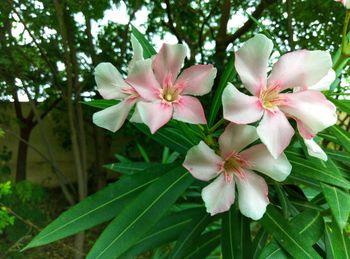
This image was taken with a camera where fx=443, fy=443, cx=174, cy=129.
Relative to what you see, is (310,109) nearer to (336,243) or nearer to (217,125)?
(217,125)

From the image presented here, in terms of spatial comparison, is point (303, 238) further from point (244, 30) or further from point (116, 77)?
point (244, 30)

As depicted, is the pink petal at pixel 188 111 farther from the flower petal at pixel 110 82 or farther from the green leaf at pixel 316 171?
the green leaf at pixel 316 171

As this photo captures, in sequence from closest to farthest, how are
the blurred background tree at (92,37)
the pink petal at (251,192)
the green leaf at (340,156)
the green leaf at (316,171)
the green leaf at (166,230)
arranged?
1. the pink petal at (251,192)
2. the green leaf at (316,171)
3. the green leaf at (340,156)
4. the green leaf at (166,230)
5. the blurred background tree at (92,37)

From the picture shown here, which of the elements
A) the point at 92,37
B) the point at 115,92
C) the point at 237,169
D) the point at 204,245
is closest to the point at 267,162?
the point at 237,169

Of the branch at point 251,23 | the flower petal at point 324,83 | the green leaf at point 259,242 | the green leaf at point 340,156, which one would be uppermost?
the branch at point 251,23

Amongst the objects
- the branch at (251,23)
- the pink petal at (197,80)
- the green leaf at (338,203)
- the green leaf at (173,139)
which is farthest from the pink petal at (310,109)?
the branch at (251,23)

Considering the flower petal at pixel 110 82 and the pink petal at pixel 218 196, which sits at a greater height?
the flower petal at pixel 110 82

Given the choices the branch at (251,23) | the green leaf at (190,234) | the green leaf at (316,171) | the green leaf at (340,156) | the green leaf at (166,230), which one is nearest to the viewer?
the green leaf at (316,171)

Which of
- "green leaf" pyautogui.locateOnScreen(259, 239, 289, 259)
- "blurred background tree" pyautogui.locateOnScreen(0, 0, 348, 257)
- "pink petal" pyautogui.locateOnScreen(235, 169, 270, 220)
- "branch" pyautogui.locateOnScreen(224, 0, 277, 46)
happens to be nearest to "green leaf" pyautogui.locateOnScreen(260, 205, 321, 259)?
"green leaf" pyautogui.locateOnScreen(259, 239, 289, 259)

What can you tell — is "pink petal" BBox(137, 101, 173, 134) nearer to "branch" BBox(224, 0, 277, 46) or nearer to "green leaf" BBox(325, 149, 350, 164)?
"green leaf" BBox(325, 149, 350, 164)
